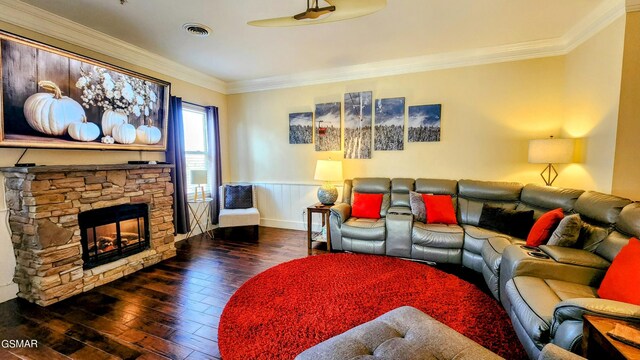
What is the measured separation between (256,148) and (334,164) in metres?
1.76

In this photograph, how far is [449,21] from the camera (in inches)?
107

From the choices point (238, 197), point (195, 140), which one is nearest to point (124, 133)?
point (195, 140)

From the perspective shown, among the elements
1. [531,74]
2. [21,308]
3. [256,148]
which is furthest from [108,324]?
[531,74]

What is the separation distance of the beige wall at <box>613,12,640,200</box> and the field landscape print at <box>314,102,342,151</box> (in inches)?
121

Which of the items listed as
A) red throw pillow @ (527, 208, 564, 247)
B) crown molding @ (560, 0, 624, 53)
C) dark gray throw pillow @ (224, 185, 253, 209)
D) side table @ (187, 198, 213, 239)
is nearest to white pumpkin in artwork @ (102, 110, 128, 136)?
side table @ (187, 198, 213, 239)

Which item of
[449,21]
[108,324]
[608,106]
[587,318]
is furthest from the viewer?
[449,21]

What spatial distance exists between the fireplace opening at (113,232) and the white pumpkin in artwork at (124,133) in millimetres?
763

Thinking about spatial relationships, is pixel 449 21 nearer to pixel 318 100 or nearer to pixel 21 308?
pixel 318 100

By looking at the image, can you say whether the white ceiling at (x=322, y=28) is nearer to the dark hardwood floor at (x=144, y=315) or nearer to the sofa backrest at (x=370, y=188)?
the sofa backrest at (x=370, y=188)

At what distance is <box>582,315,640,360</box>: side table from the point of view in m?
1.00

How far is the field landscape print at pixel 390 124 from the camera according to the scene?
3938mm

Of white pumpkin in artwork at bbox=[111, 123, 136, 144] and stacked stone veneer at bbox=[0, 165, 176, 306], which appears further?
white pumpkin in artwork at bbox=[111, 123, 136, 144]
